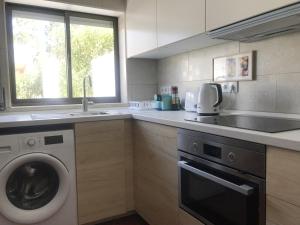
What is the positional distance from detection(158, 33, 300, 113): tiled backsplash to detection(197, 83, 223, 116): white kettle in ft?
0.77

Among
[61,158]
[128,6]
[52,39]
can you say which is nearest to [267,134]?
[61,158]

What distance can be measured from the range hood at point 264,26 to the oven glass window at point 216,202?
2.47ft

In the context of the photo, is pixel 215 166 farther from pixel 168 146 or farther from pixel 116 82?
pixel 116 82

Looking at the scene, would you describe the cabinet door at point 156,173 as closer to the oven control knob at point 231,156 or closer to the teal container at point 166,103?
the teal container at point 166,103

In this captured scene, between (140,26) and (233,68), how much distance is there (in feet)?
3.02

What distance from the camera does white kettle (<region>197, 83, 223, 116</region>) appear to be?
1.59 m

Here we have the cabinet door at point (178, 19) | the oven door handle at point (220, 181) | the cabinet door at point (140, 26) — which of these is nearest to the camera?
the oven door handle at point (220, 181)

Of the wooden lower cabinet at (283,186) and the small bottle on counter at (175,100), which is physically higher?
the small bottle on counter at (175,100)

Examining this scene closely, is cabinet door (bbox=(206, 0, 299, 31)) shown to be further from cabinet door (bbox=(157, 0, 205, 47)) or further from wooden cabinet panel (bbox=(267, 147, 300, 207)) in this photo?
wooden cabinet panel (bbox=(267, 147, 300, 207))

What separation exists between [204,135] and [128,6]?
66.0 inches

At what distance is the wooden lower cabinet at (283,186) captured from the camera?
0.84 meters

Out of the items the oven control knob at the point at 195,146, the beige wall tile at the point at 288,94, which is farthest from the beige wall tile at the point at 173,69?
the oven control knob at the point at 195,146

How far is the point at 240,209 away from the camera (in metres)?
1.08

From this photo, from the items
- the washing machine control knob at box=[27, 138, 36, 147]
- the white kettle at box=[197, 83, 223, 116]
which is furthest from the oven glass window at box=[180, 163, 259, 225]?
the washing machine control knob at box=[27, 138, 36, 147]
